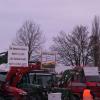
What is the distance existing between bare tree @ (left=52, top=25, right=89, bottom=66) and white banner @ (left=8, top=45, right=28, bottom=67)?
4556 centimetres

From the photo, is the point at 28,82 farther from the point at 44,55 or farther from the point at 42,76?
the point at 44,55

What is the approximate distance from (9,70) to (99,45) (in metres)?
43.5

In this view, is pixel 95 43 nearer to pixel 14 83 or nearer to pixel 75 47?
pixel 75 47

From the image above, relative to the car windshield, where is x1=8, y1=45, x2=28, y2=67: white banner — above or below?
above

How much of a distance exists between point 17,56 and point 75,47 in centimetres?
4835

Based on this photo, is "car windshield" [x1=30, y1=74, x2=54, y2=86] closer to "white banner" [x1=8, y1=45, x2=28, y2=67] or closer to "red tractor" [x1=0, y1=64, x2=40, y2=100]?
"red tractor" [x1=0, y1=64, x2=40, y2=100]

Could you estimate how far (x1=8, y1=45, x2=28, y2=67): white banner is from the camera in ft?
75.8

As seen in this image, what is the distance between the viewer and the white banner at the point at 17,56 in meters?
23.1

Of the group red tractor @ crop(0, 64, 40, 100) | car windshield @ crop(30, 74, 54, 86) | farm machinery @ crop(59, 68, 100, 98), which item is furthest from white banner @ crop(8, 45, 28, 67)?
farm machinery @ crop(59, 68, 100, 98)

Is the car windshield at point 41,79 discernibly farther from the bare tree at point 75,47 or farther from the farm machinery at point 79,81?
the bare tree at point 75,47

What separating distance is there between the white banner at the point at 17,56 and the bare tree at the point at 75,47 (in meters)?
45.6

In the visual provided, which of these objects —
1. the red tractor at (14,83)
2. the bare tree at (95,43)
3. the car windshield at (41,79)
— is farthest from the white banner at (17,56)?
the bare tree at (95,43)

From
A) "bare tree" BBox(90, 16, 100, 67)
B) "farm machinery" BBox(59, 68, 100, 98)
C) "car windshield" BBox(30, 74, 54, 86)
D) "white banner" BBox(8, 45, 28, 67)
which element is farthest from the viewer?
"bare tree" BBox(90, 16, 100, 67)

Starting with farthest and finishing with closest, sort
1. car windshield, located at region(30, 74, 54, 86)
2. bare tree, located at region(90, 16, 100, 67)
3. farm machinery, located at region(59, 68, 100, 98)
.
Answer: bare tree, located at region(90, 16, 100, 67)
farm machinery, located at region(59, 68, 100, 98)
car windshield, located at region(30, 74, 54, 86)
